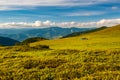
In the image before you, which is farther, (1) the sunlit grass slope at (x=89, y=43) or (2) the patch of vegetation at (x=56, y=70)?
(1) the sunlit grass slope at (x=89, y=43)

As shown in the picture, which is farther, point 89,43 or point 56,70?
point 89,43

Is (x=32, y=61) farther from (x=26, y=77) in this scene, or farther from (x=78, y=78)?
(x=78, y=78)

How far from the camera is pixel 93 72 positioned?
68.2ft

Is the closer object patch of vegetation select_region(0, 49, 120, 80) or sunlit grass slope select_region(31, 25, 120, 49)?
patch of vegetation select_region(0, 49, 120, 80)

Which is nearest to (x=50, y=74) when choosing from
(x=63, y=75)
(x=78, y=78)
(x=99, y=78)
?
(x=63, y=75)

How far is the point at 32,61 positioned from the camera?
2488 centimetres

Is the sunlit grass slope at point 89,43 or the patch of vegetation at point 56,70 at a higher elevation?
the patch of vegetation at point 56,70

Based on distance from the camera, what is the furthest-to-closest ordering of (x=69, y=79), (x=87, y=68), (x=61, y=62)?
(x=61, y=62)
(x=87, y=68)
(x=69, y=79)

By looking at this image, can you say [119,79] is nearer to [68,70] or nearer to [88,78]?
[88,78]

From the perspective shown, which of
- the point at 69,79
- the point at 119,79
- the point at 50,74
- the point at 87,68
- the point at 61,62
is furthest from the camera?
the point at 61,62

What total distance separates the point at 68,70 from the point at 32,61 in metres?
5.12

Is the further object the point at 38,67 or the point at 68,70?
the point at 38,67

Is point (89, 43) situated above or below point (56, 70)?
below

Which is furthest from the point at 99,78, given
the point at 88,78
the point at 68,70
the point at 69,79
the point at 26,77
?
the point at 26,77
